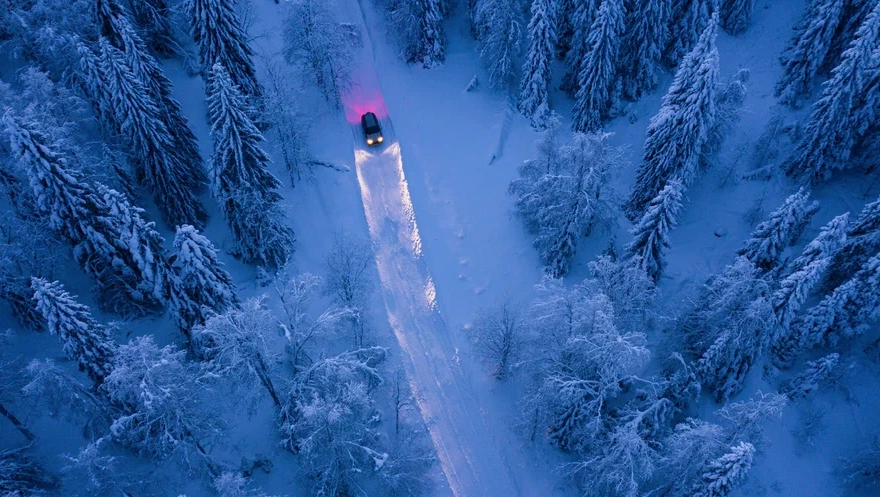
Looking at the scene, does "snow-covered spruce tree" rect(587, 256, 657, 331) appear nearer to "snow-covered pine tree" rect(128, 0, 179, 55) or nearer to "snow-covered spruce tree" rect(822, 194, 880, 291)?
"snow-covered spruce tree" rect(822, 194, 880, 291)

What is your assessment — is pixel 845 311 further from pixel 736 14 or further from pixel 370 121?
pixel 370 121

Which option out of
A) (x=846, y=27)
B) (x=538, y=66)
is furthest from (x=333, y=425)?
(x=846, y=27)

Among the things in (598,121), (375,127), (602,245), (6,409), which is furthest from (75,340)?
(598,121)

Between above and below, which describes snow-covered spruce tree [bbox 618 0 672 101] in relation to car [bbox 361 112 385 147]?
above

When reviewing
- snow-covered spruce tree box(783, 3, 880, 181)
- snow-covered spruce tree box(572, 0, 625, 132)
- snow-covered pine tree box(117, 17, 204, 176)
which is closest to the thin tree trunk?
snow-covered pine tree box(117, 17, 204, 176)

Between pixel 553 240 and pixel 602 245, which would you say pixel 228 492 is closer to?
pixel 553 240
